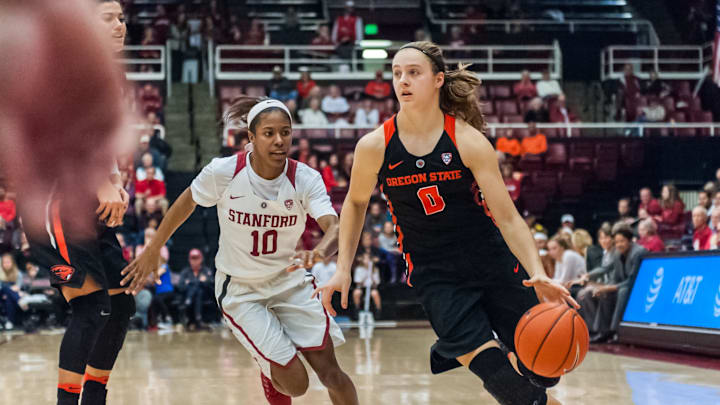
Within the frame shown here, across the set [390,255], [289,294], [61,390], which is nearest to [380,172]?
[289,294]

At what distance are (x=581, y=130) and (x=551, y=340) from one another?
1480cm

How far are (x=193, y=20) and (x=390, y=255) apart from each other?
8.39m

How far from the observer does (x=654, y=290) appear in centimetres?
900

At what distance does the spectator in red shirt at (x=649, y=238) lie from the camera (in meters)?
10.8

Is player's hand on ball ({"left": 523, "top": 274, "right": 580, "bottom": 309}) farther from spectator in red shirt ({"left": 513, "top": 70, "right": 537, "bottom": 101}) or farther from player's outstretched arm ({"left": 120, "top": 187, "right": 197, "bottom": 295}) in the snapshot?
spectator in red shirt ({"left": 513, "top": 70, "right": 537, "bottom": 101})

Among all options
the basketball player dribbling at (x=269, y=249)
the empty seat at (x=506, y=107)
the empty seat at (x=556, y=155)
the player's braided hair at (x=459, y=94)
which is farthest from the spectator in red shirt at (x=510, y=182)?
the player's braided hair at (x=459, y=94)

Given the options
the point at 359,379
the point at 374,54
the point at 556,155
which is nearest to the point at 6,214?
the point at 359,379

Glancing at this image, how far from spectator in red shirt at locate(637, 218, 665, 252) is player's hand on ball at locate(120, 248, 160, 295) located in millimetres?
8129

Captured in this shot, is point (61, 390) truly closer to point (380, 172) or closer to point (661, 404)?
point (380, 172)

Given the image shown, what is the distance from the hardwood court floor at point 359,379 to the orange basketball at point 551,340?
2.43m

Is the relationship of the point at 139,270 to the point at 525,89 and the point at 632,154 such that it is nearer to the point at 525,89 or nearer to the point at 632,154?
the point at 632,154

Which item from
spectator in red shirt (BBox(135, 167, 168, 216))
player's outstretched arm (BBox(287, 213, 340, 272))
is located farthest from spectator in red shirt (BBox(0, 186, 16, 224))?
player's outstretched arm (BBox(287, 213, 340, 272))

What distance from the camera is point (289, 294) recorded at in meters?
4.32

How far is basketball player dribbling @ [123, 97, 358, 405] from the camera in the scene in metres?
4.17
